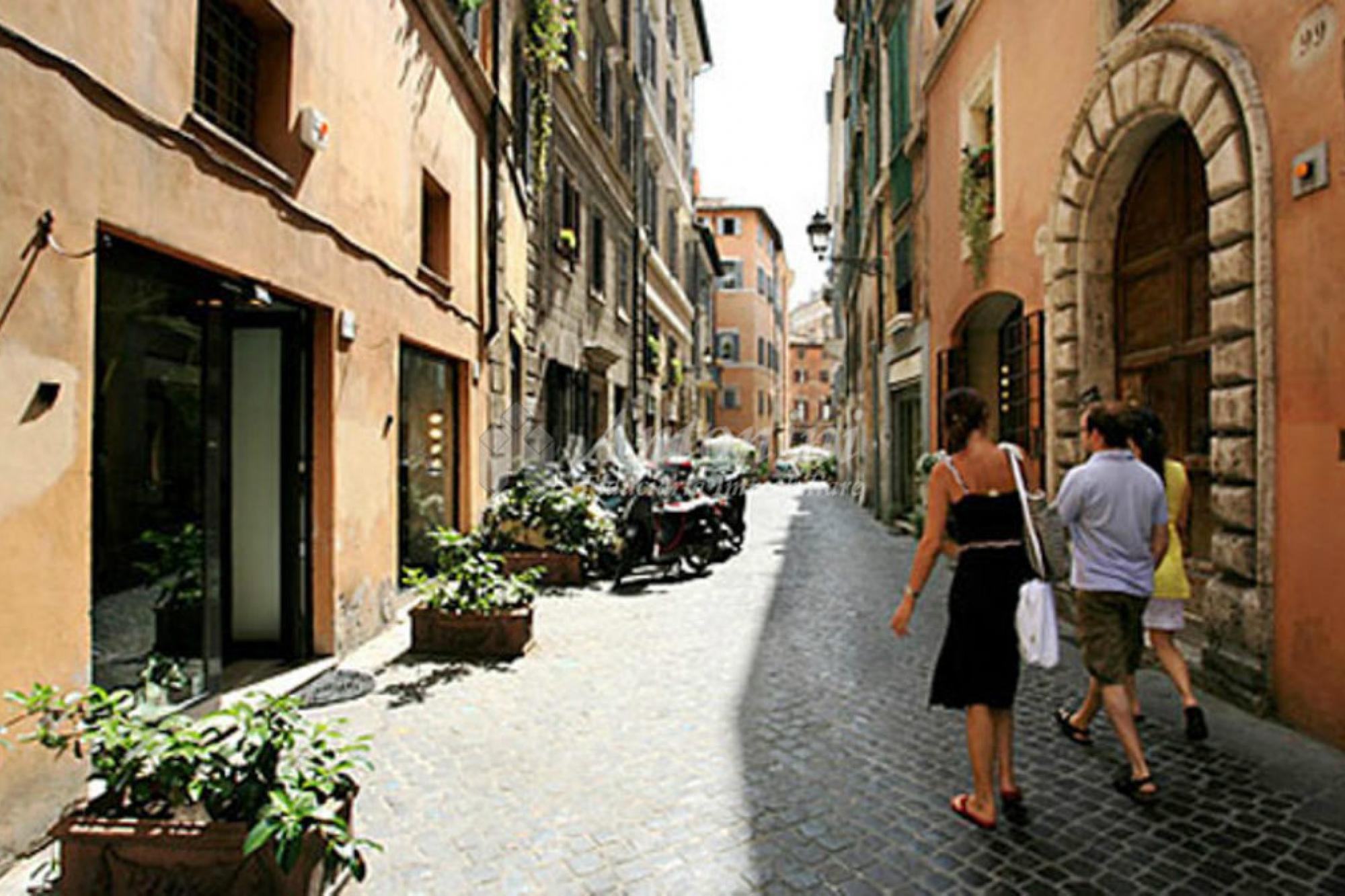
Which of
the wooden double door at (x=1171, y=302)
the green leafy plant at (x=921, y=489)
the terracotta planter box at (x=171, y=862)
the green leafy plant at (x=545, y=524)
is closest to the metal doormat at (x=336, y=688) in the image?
the terracotta planter box at (x=171, y=862)

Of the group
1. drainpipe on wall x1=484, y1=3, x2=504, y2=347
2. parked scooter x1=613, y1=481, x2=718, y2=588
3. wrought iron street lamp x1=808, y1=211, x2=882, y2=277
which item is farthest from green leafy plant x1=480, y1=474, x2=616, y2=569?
wrought iron street lamp x1=808, y1=211, x2=882, y2=277

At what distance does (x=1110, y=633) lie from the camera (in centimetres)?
382

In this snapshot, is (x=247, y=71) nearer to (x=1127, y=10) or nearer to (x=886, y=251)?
(x=1127, y=10)

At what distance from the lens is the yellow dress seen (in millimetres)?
4301

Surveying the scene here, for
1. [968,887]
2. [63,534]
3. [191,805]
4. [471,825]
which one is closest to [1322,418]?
[968,887]

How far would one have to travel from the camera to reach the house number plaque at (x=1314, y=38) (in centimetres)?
418

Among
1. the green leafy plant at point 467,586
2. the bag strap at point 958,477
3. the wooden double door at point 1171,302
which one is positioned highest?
the wooden double door at point 1171,302

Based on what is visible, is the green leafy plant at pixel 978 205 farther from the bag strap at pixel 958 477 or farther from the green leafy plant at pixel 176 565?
the green leafy plant at pixel 176 565

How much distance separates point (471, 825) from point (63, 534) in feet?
6.68

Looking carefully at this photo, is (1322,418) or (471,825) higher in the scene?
(1322,418)

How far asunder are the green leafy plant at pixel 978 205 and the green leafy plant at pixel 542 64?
593 centimetres

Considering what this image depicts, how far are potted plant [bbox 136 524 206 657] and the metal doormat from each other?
74cm

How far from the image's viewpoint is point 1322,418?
4.26 metres

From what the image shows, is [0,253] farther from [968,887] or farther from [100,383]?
[968,887]
